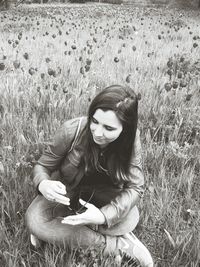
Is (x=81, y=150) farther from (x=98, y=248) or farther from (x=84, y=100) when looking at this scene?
(x=84, y=100)

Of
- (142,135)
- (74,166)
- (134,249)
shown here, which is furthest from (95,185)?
(142,135)

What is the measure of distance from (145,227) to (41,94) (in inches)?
58.2

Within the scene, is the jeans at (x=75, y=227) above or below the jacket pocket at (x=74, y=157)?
below

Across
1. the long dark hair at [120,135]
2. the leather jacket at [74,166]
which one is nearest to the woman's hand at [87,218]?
the leather jacket at [74,166]

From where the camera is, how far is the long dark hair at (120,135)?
1.66 m

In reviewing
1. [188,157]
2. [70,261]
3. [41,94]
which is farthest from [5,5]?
[70,261]

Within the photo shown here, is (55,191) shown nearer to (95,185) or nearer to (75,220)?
(75,220)

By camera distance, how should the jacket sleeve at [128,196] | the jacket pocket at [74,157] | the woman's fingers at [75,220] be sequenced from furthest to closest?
the jacket pocket at [74,157]
the jacket sleeve at [128,196]
the woman's fingers at [75,220]

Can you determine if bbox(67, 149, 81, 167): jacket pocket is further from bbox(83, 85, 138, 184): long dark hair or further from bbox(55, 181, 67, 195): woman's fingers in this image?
bbox(55, 181, 67, 195): woman's fingers

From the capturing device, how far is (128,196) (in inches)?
73.6

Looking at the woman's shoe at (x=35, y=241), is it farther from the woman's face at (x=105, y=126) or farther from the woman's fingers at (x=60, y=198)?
the woman's face at (x=105, y=126)

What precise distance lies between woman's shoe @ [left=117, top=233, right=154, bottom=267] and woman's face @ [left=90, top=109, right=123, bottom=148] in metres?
0.57

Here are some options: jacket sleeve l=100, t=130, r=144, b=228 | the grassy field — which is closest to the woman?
jacket sleeve l=100, t=130, r=144, b=228

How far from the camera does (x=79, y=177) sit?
1.95 meters
